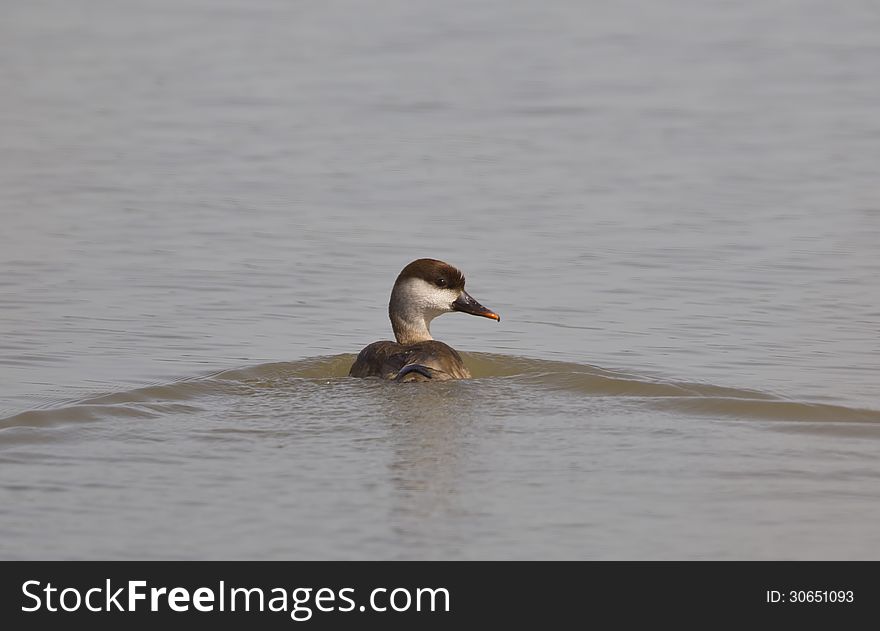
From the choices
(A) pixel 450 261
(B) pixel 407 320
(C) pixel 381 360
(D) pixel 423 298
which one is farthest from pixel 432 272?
(A) pixel 450 261

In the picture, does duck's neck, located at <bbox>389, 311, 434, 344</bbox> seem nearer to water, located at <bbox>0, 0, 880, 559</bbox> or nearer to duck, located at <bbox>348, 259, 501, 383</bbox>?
duck, located at <bbox>348, 259, 501, 383</bbox>

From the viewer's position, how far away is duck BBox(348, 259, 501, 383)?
9.84m

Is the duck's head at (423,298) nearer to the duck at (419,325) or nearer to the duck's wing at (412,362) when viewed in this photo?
the duck at (419,325)

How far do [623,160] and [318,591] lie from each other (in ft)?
33.7

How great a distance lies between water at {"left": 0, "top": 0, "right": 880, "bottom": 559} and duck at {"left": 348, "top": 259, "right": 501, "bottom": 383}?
0.18m

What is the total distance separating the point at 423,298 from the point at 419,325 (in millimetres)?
203

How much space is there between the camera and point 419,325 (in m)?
10.6

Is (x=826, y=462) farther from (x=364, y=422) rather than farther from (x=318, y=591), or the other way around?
(x=318, y=591)

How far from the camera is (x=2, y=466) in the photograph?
25.8 ft

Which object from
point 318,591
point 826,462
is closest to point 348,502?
point 318,591

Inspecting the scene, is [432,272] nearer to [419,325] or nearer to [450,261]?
[419,325]

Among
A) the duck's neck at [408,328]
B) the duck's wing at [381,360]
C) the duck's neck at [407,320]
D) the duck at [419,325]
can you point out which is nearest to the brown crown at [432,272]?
the duck at [419,325]

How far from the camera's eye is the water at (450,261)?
7.31 metres

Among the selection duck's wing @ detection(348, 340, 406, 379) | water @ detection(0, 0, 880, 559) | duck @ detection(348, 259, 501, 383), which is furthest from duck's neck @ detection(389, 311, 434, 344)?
duck's wing @ detection(348, 340, 406, 379)
